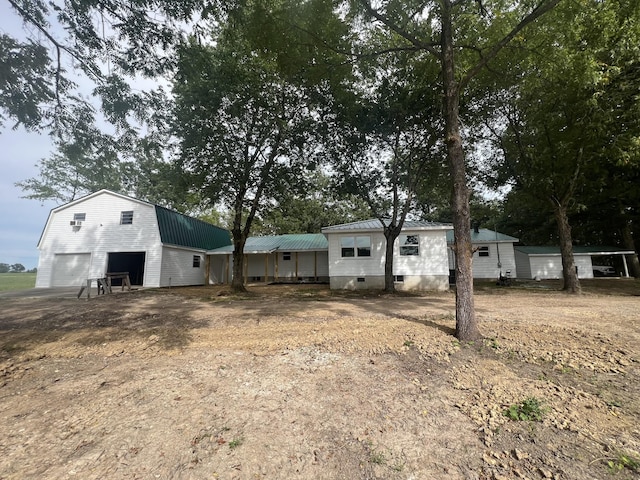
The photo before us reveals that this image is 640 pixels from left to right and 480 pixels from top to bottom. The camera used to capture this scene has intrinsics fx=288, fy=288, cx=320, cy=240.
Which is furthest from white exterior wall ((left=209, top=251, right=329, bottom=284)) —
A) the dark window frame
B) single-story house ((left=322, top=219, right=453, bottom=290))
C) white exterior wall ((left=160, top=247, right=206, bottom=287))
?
the dark window frame

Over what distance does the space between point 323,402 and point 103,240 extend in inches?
768

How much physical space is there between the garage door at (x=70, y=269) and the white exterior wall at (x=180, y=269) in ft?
15.7

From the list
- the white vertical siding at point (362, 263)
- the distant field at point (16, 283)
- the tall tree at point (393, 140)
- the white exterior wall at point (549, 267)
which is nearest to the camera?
the tall tree at point (393, 140)

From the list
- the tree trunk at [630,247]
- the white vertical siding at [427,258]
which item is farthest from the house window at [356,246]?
the tree trunk at [630,247]

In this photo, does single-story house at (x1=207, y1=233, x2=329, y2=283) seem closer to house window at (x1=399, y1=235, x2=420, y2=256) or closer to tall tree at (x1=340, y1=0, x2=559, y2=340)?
house window at (x1=399, y1=235, x2=420, y2=256)

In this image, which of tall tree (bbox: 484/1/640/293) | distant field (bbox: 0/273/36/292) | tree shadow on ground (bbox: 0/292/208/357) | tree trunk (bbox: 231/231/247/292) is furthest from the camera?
distant field (bbox: 0/273/36/292)

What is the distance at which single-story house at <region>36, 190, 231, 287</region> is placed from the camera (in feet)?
56.5

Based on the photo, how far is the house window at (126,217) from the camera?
1764cm

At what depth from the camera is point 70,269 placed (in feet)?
58.1

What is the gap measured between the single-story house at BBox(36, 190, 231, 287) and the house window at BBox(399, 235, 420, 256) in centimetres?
1384

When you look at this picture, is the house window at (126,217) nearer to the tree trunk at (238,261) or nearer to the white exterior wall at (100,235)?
the white exterior wall at (100,235)

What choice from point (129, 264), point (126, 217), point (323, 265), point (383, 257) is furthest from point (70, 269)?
point (383, 257)

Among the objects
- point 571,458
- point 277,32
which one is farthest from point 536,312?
point 277,32

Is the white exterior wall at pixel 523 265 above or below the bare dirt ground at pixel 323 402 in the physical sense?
above
